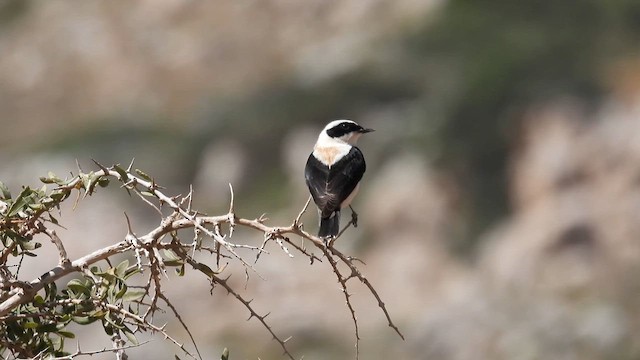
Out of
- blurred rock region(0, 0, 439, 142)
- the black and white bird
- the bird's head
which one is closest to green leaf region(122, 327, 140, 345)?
the black and white bird

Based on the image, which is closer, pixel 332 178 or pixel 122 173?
pixel 122 173

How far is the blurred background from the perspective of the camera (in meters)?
15.8

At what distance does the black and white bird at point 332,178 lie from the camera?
21.2 feet

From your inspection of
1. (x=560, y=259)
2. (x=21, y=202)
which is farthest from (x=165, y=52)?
(x=21, y=202)

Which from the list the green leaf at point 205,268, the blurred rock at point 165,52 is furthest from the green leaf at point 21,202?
the blurred rock at point 165,52

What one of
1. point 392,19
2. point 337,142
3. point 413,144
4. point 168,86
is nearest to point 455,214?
point 413,144

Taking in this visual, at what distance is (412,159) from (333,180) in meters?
11.3

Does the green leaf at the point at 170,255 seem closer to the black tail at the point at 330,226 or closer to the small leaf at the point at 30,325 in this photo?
the small leaf at the point at 30,325

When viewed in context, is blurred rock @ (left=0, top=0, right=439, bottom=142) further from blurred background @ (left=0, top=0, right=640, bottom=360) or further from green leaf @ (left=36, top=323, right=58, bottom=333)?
green leaf @ (left=36, top=323, right=58, bottom=333)

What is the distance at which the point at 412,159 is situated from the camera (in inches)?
707

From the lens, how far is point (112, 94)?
21641mm

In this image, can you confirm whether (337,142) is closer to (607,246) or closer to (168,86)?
(607,246)

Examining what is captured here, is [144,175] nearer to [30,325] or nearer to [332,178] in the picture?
[30,325]

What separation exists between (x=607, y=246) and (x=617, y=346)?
1839 millimetres
